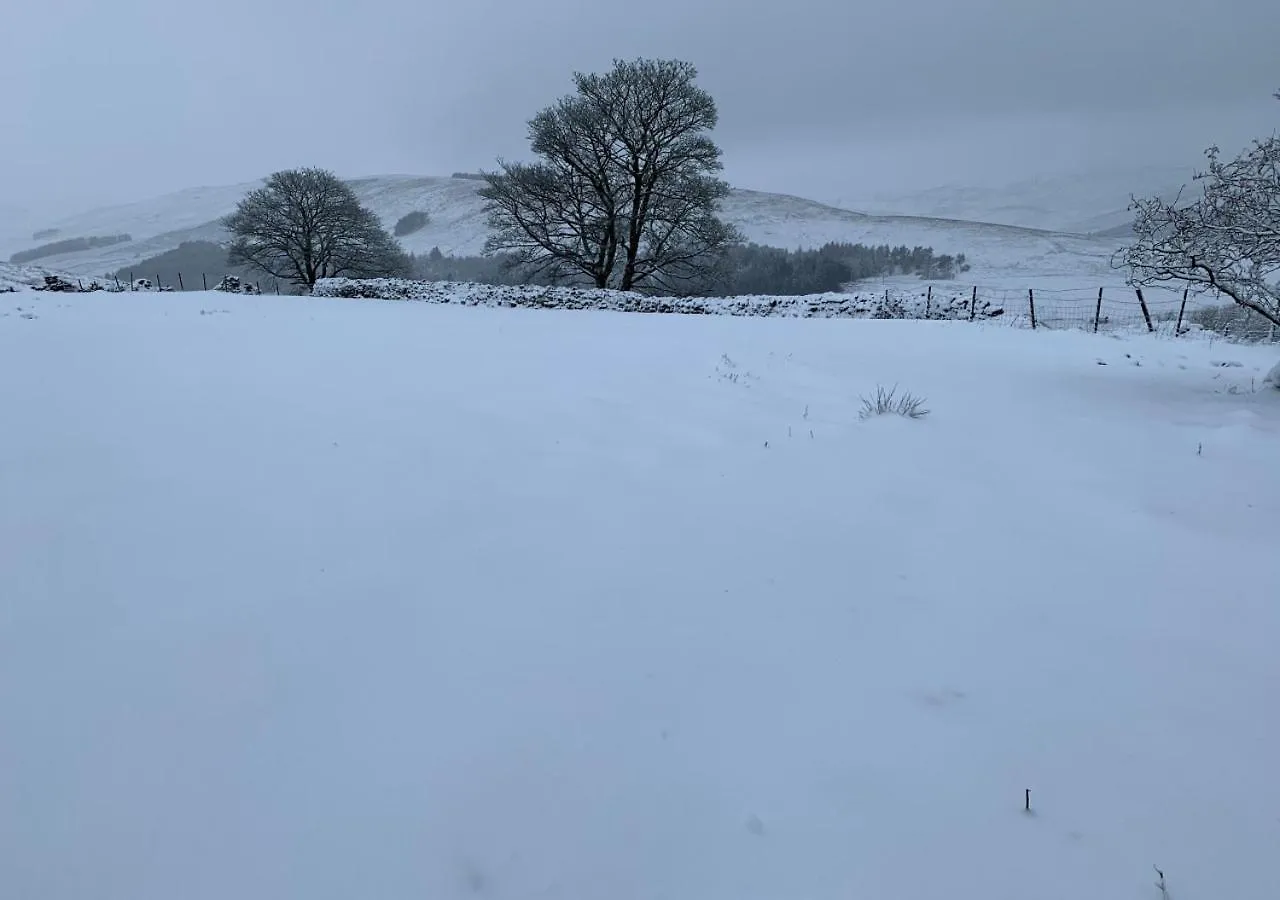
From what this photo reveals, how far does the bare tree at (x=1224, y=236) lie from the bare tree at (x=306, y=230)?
31.5 metres

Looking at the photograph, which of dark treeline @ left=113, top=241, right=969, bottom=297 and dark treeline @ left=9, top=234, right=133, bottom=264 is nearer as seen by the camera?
dark treeline @ left=113, top=241, right=969, bottom=297

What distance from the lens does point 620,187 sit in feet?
74.4

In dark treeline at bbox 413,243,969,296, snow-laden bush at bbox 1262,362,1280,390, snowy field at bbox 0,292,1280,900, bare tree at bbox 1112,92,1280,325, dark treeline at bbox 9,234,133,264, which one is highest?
dark treeline at bbox 9,234,133,264

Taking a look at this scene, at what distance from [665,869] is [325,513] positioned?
2.59m

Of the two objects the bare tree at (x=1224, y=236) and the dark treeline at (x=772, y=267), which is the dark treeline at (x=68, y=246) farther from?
the bare tree at (x=1224, y=236)

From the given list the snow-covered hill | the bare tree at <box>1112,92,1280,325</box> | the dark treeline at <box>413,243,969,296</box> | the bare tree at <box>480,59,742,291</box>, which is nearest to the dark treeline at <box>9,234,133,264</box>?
the snow-covered hill

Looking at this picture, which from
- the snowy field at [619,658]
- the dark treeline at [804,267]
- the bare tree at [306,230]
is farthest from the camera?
the dark treeline at [804,267]

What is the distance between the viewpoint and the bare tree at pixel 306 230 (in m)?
29.3

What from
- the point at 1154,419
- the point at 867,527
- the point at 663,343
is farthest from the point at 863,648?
the point at 663,343

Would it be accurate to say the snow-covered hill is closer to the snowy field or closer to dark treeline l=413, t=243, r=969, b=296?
dark treeline l=413, t=243, r=969, b=296

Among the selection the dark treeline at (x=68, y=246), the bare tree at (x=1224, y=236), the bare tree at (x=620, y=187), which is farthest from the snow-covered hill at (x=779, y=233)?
the bare tree at (x=1224, y=236)

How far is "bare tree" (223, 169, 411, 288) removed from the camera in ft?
96.0

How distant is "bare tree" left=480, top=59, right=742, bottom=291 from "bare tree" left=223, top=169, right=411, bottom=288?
11.5m

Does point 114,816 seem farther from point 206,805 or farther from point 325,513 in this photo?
point 325,513
